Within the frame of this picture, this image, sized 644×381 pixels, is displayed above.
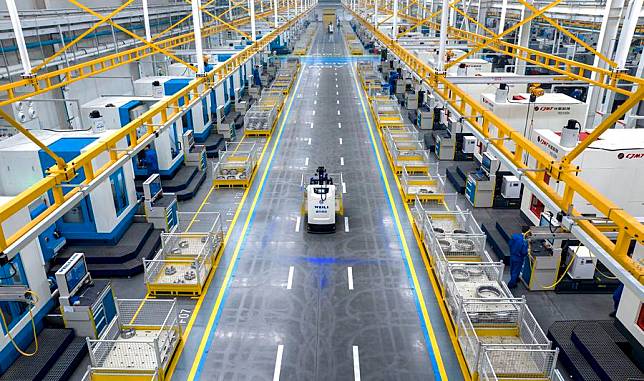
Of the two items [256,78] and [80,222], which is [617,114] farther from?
[256,78]

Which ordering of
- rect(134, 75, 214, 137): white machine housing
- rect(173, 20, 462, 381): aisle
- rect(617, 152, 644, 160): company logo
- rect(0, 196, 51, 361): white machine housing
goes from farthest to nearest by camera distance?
rect(134, 75, 214, 137): white machine housing
rect(617, 152, 644, 160): company logo
rect(173, 20, 462, 381): aisle
rect(0, 196, 51, 361): white machine housing

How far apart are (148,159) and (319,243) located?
8885 mm

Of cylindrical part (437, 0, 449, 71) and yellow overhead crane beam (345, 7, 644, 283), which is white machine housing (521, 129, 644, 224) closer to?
yellow overhead crane beam (345, 7, 644, 283)

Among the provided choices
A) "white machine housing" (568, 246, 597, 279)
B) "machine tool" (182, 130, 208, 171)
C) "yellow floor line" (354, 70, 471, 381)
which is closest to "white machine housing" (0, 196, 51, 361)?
"yellow floor line" (354, 70, 471, 381)

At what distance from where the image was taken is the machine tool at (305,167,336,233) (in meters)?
16.3

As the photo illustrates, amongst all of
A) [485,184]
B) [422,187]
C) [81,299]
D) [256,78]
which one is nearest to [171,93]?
[422,187]

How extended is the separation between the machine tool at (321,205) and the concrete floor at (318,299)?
43cm

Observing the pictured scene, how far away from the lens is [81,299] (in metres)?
11.2

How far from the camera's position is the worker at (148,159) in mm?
19781

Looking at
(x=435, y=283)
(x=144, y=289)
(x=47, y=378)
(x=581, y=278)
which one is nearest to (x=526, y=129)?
(x=581, y=278)

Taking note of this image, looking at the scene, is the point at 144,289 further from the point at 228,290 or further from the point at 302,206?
the point at 302,206

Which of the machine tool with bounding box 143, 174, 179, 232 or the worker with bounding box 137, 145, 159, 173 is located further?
the worker with bounding box 137, 145, 159, 173

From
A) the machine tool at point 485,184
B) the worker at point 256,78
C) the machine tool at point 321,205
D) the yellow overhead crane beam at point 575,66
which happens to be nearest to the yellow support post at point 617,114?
the yellow overhead crane beam at point 575,66

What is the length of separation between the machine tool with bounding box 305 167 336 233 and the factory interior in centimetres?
6
